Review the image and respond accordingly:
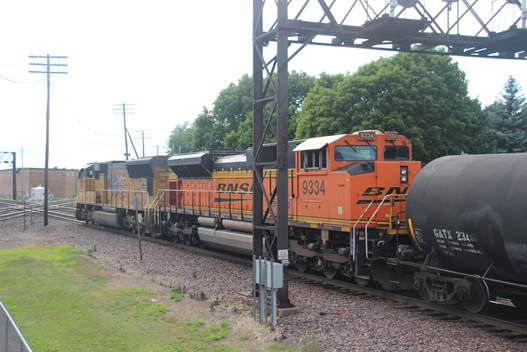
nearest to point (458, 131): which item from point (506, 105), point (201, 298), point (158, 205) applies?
point (506, 105)

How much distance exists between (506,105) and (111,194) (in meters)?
25.1

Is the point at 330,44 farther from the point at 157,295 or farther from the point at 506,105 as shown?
the point at 506,105

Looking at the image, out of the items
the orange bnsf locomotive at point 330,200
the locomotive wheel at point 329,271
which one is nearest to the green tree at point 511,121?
the orange bnsf locomotive at point 330,200

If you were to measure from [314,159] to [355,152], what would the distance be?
1.11 m

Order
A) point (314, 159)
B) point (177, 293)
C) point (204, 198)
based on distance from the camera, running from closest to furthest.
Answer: point (177, 293), point (314, 159), point (204, 198)

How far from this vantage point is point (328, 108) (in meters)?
39.3

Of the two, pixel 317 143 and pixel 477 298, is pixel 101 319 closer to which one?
pixel 317 143

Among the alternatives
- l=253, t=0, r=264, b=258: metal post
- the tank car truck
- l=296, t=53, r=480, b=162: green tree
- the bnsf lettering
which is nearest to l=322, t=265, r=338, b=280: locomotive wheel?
the bnsf lettering

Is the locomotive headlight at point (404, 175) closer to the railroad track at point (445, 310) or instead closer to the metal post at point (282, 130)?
the railroad track at point (445, 310)

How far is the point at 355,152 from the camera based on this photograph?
A: 14.4 metres

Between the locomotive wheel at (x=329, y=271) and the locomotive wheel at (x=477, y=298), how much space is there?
439 centimetres

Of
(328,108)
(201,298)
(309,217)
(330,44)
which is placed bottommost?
(201,298)

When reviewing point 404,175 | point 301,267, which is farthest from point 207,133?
point 404,175

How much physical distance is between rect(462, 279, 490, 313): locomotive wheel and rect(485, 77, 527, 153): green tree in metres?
26.8
